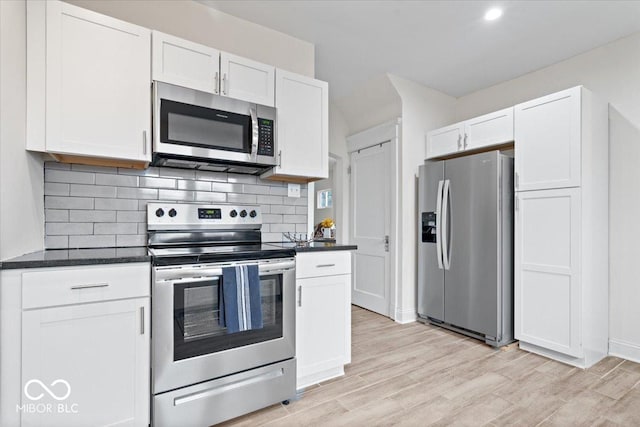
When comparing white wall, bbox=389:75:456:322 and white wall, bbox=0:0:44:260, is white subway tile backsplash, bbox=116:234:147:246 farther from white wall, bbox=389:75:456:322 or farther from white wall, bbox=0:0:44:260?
white wall, bbox=389:75:456:322

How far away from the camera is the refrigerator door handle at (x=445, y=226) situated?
340 cm

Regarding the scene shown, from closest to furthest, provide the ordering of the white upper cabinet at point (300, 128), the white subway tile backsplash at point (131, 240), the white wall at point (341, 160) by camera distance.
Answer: the white subway tile backsplash at point (131, 240) < the white upper cabinet at point (300, 128) < the white wall at point (341, 160)

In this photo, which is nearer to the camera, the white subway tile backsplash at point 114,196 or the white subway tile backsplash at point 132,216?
the white subway tile backsplash at point 114,196

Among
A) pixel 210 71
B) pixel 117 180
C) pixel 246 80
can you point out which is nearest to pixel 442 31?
pixel 246 80

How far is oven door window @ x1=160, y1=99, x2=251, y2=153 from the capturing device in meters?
2.01

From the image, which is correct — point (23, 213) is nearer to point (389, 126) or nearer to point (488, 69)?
point (389, 126)

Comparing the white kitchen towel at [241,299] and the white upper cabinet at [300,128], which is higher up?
the white upper cabinet at [300,128]

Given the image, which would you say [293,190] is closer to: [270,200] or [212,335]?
[270,200]

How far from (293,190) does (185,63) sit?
1241mm

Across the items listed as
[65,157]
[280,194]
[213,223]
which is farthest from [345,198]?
[65,157]

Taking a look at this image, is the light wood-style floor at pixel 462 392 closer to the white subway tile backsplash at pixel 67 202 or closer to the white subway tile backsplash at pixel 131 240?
the white subway tile backsplash at pixel 131 240

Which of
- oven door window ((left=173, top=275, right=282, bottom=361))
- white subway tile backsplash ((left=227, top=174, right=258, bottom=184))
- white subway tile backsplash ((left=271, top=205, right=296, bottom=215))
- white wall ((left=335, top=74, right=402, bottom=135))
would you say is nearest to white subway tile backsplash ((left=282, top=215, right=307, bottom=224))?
white subway tile backsplash ((left=271, top=205, right=296, bottom=215))

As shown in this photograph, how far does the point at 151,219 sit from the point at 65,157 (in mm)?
588

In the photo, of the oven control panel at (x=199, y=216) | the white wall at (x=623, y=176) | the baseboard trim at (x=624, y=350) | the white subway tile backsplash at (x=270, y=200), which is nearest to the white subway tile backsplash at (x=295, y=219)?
the white subway tile backsplash at (x=270, y=200)
